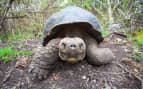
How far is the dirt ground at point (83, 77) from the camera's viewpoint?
2.74 meters

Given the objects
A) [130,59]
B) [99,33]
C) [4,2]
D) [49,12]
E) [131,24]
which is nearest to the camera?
[99,33]

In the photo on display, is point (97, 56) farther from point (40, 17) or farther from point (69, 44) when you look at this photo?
point (40, 17)

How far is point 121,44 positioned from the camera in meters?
4.15

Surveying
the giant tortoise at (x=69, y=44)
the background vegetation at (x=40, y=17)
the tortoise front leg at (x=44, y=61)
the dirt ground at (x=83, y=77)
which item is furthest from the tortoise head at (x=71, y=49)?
the background vegetation at (x=40, y=17)

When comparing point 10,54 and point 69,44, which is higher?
point 69,44

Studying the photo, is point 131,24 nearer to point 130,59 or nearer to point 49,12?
point 49,12

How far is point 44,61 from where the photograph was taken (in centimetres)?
282

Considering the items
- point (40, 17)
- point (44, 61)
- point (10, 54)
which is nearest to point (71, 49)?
point (44, 61)

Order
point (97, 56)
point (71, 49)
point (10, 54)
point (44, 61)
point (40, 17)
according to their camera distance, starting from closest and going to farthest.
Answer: point (71, 49)
point (44, 61)
point (97, 56)
point (10, 54)
point (40, 17)

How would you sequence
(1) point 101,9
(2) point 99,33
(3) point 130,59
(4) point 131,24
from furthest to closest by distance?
(1) point 101,9 < (4) point 131,24 < (3) point 130,59 < (2) point 99,33

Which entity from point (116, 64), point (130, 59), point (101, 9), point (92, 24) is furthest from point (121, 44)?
point (101, 9)

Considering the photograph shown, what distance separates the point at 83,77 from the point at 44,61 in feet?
1.43

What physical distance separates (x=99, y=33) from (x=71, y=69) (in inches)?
20.3

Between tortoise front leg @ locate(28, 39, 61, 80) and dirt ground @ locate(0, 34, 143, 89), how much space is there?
0.24ft
